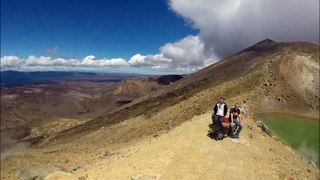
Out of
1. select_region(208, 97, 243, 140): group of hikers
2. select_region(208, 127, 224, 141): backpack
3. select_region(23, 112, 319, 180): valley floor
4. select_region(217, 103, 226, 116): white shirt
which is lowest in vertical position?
select_region(23, 112, 319, 180): valley floor

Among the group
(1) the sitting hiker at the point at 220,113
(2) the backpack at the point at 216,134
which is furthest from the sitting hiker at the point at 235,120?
(2) the backpack at the point at 216,134

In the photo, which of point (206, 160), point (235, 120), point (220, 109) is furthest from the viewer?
point (220, 109)

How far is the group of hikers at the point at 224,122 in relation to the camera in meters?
23.2

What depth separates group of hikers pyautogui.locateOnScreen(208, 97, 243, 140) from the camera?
76.0 ft

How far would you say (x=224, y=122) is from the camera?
23.4 m

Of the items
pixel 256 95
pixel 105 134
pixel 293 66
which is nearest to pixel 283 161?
pixel 256 95

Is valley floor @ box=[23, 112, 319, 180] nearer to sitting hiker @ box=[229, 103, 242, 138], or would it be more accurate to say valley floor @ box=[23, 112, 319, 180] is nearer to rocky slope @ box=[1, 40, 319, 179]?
rocky slope @ box=[1, 40, 319, 179]

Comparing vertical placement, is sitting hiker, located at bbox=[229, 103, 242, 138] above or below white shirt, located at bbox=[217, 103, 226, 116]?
below

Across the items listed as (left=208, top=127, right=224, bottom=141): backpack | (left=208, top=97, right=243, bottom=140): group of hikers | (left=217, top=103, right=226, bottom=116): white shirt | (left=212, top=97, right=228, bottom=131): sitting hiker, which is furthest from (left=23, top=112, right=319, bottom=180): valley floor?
(left=217, top=103, right=226, bottom=116): white shirt

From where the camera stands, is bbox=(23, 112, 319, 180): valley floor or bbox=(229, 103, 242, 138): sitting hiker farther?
bbox=(229, 103, 242, 138): sitting hiker

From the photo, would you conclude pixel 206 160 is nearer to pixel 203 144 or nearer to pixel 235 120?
pixel 203 144

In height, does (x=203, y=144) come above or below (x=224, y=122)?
below

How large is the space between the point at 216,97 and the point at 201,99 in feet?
6.61

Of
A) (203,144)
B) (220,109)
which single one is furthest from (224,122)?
(203,144)
